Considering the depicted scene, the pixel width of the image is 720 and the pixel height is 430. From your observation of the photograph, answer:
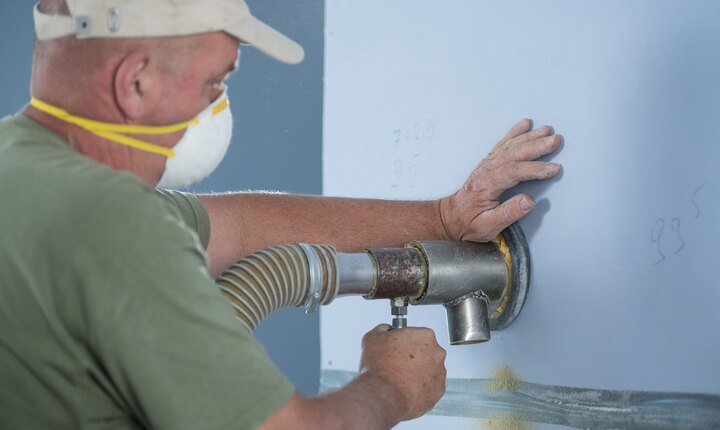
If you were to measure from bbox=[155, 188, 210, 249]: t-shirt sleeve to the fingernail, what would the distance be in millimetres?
427

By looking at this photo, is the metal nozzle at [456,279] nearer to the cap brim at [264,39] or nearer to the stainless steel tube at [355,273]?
the stainless steel tube at [355,273]

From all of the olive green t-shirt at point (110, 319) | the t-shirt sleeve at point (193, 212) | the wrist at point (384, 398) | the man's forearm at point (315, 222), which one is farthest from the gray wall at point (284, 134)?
the olive green t-shirt at point (110, 319)

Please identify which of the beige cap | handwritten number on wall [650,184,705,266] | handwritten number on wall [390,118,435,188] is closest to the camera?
the beige cap

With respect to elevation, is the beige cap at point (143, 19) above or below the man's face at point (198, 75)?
above

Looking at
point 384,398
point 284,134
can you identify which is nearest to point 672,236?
point 384,398

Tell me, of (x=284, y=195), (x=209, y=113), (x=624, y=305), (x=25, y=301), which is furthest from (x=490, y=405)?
(x=25, y=301)

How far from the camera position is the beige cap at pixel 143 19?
86 centimetres

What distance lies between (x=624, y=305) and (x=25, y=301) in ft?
2.20

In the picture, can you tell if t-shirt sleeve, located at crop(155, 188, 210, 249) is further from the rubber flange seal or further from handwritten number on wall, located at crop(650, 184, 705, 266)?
handwritten number on wall, located at crop(650, 184, 705, 266)

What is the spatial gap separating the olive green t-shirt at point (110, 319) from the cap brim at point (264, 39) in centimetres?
22

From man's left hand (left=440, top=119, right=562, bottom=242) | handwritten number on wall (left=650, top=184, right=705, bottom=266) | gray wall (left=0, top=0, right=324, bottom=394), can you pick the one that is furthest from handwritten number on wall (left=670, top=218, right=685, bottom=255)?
gray wall (left=0, top=0, right=324, bottom=394)

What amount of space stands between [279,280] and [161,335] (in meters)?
0.29

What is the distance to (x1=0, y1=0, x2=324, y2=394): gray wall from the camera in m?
1.68

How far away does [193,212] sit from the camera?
1.20m
